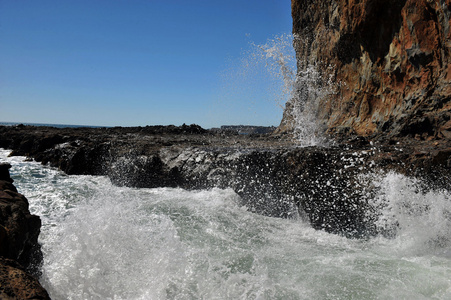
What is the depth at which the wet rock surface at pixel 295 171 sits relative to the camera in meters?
5.29

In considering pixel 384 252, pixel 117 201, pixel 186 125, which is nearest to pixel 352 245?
pixel 384 252

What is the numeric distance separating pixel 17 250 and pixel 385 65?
404 inches

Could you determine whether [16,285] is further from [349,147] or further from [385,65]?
[385,65]

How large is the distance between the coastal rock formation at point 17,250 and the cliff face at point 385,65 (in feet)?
23.6

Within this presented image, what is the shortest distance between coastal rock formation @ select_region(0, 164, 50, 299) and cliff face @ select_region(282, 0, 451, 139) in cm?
719

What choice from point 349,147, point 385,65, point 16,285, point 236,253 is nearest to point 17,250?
point 16,285

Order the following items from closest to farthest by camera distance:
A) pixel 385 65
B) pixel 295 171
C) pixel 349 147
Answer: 1. pixel 295 171
2. pixel 349 147
3. pixel 385 65

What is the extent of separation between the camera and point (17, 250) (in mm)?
2756

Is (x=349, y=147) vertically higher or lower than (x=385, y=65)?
lower

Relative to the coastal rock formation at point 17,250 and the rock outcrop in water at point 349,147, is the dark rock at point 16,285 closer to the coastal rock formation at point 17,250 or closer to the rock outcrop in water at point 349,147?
the coastal rock formation at point 17,250

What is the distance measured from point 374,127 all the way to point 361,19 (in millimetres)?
3793

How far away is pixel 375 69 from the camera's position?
33.3 feet

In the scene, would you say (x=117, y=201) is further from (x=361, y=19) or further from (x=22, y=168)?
(x=361, y=19)

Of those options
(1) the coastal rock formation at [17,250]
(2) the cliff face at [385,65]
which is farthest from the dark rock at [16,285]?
(2) the cliff face at [385,65]
